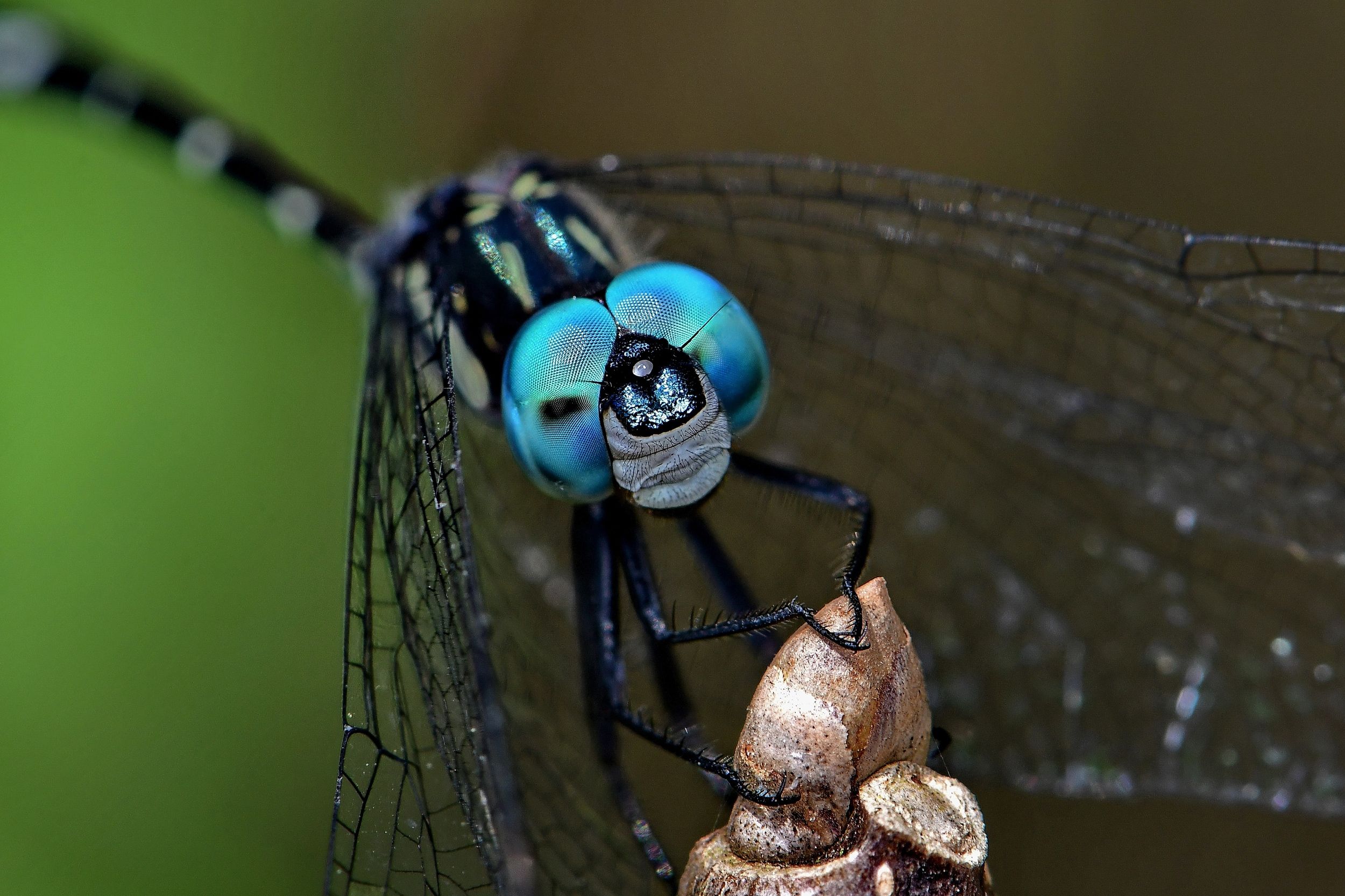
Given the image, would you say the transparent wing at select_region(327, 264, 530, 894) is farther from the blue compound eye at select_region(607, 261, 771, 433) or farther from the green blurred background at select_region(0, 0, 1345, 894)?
the green blurred background at select_region(0, 0, 1345, 894)

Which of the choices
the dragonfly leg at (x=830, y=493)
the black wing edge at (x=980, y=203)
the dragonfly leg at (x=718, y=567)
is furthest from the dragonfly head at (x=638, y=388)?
the black wing edge at (x=980, y=203)

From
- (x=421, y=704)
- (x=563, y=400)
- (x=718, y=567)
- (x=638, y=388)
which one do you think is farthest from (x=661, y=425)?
(x=718, y=567)

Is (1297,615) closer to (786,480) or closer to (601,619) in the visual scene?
(786,480)

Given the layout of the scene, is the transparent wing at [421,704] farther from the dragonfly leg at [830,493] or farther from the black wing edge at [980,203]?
the black wing edge at [980,203]

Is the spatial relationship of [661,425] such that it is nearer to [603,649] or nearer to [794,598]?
A: [794,598]

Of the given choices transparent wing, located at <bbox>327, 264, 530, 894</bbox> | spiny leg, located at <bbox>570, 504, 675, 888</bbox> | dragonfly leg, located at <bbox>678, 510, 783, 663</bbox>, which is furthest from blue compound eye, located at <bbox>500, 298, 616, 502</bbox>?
dragonfly leg, located at <bbox>678, 510, 783, 663</bbox>
